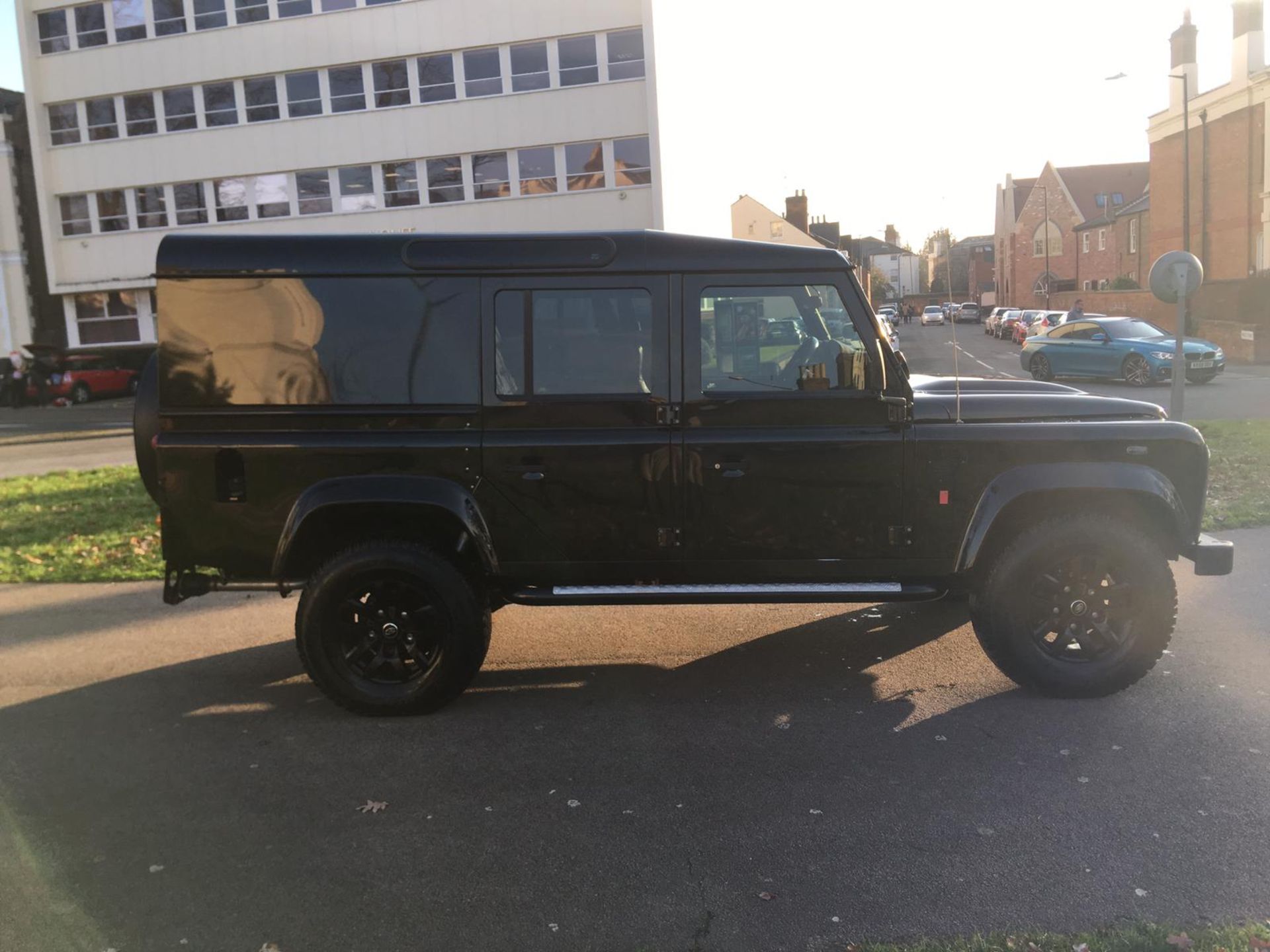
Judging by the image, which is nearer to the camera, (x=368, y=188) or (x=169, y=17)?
(x=368, y=188)

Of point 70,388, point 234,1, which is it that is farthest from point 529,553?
point 234,1

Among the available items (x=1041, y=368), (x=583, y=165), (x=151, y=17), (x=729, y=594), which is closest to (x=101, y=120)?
(x=151, y=17)

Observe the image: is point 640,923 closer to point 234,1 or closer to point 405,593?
point 405,593


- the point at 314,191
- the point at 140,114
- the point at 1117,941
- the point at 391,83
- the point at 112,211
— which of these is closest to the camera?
the point at 1117,941

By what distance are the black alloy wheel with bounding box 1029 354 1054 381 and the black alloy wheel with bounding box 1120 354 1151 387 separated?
6.22 feet

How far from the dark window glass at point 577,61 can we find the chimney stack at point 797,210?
41.9 meters

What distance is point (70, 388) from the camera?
34.8 meters

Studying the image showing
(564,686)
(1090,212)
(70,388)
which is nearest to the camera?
(564,686)

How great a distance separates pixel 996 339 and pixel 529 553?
5378 cm

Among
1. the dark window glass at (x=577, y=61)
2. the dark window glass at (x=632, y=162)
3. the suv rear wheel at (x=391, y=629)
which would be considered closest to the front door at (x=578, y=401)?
the suv rear wheel at (x=391, y=629)

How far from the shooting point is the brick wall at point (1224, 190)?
44.2m

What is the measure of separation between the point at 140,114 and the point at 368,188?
9615 mm

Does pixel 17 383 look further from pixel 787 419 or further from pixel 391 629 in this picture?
pixel 787 419

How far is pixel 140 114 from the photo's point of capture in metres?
41.2
